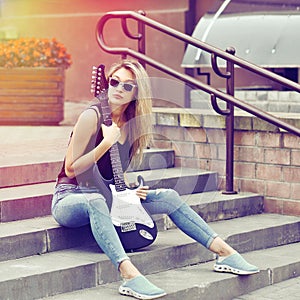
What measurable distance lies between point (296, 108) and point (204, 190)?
6.17 feet

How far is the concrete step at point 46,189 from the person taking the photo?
586 cm

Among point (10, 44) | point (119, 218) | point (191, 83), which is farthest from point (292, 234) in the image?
point (10, 44)

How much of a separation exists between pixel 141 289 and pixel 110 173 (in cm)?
78

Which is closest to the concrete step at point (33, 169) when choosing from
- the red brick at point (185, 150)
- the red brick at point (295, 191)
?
the red brick at point (185, 150)

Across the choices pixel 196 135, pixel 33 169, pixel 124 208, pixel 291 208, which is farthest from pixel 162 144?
pixel 124 208

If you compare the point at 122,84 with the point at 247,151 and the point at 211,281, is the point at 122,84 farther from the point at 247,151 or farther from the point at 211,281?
the point at 247,151

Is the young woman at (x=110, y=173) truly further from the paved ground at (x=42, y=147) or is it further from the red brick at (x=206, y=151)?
the red brick at (x=206, y=151)

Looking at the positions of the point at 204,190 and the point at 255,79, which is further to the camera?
the point at 255,79

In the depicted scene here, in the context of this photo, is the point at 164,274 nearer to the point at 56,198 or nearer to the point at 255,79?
the point at 56,198

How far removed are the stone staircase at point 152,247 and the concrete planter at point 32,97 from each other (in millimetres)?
2140

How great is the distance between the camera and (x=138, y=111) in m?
5.73

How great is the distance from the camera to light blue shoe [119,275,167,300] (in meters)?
5.17

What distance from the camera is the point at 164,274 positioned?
5.75m

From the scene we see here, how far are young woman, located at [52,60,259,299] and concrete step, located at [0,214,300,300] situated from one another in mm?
186
